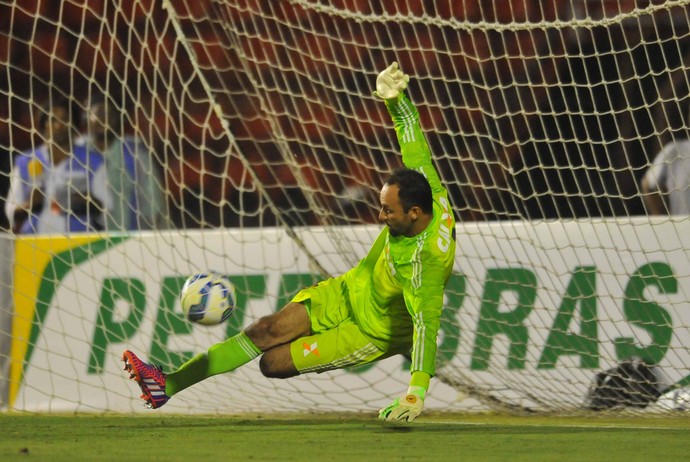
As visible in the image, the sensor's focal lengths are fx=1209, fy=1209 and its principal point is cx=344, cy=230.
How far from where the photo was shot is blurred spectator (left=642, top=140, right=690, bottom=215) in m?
6.63

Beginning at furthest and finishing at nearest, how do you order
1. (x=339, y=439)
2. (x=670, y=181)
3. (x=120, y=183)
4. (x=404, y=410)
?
(x=120, y=183) < (x=670, y=181) < (x=339, y=439) < (x=404, y=410)

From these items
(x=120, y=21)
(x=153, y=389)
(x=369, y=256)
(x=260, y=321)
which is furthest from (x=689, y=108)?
(x=120, y=21)

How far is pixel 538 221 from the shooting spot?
20.9 ft

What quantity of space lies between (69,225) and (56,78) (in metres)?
2.68

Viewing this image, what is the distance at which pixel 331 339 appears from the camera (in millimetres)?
5480

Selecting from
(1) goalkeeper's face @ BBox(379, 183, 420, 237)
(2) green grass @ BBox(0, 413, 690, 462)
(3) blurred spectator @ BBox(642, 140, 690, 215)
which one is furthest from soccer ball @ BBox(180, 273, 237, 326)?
(3) blurred spectator @ BBox(642, 140, 690, 215)

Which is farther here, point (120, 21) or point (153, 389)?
point (120, 21)

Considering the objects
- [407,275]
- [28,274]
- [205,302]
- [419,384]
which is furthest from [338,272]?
[419,384]

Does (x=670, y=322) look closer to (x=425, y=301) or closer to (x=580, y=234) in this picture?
(x=580, y=234)

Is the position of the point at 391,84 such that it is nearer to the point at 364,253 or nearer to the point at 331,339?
the point at 331,339

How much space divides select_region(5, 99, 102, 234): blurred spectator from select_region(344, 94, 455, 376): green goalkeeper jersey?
2.07 metres

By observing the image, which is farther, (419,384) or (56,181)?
(56,181)

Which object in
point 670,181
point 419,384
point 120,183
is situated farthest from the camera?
point 120,183

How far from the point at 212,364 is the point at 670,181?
112 inches
